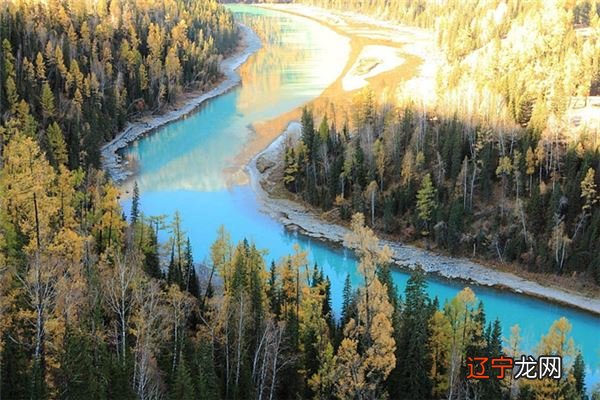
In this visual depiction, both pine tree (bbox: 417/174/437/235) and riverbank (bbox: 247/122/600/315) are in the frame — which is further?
pine tree (bbox: 417/174/437/235)

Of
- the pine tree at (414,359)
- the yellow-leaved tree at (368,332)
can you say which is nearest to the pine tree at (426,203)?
the pine tree at (414,359)

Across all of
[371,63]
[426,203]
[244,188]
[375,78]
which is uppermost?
[371,63]

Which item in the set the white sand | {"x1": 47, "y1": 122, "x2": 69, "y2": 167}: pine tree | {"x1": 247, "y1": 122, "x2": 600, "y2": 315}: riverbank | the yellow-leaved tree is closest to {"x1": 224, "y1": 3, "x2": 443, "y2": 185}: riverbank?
the white sand

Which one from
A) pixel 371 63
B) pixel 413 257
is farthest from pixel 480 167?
pixel 371 63

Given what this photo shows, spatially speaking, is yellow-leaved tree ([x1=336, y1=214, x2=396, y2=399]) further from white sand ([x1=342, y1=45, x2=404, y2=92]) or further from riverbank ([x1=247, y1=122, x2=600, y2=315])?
white sand ([x1=342, y1=45, x2=404, y2=92])

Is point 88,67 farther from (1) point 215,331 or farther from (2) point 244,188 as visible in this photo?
(1) point 215,331

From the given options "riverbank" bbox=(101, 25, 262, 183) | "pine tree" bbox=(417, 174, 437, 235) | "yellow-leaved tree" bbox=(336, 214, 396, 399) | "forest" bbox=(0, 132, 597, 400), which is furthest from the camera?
"riverbank" bbox=(101, 25, 262, 183)

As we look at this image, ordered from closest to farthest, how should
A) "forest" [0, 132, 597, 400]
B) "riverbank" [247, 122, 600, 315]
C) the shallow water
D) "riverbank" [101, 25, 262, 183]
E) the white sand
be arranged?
"forest" [0, 132, 597, 400] → the shallow water → "riverbank" [247, 122, 600, 315] → "riverbank" [101, 25, 262, 183] → the white sand
